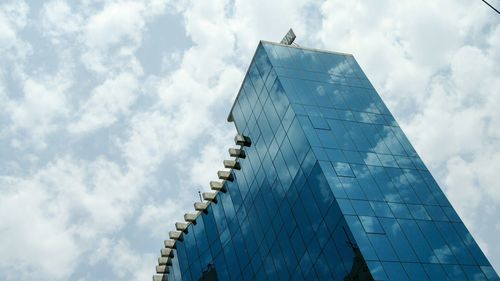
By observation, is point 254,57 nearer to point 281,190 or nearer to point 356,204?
point 281,190

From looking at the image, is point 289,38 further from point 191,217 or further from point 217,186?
point 191,217

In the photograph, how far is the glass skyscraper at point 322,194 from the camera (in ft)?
119

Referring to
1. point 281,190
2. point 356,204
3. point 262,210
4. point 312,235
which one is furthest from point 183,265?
point 356,204

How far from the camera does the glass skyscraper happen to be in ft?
119

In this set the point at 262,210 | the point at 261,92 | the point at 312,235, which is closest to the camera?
the point at 312,235

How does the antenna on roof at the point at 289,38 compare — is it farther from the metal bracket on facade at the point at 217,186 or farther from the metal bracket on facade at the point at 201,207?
the metal bracket on facade at the point at 201,207

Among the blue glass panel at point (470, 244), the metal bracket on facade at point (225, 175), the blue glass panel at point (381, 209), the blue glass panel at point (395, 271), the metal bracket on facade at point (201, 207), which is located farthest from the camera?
the metal bracket on facade at point (201, 207)

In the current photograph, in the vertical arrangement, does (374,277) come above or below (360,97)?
below

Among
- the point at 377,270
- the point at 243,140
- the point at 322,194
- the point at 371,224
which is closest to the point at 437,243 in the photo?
the point at 371,224

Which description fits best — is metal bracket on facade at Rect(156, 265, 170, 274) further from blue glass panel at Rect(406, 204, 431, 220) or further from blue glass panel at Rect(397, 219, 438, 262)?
blue glass panel at Rect(397, 219, 438, 262)

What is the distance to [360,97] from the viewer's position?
165 ft

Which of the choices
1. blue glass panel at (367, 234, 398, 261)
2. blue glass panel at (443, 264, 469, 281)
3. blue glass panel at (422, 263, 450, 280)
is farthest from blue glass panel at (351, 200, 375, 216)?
blue glass panel at (443, 264, 469, 281)

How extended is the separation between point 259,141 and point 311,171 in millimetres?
11336

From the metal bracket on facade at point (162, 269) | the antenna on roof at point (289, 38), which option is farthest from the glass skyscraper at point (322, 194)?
the metal bracket on facade at point (162, 269)
